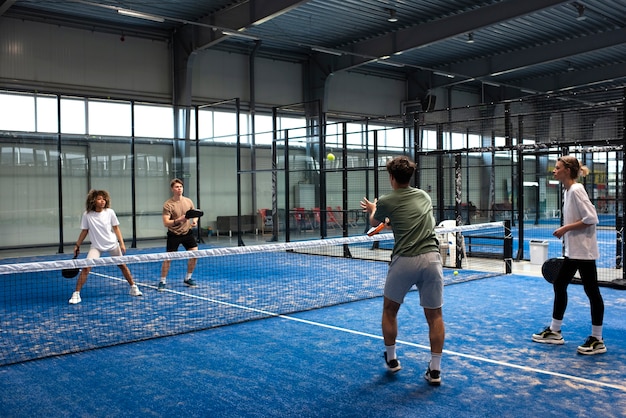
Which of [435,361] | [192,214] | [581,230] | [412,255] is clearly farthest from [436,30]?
[435,361]

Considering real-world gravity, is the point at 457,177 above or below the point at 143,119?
below

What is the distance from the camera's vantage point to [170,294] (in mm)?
9250

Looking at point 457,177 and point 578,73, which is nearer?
point 457,177

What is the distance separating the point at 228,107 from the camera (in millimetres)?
20031

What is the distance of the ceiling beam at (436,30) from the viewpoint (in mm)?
15156

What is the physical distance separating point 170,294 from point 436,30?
11.9 meters

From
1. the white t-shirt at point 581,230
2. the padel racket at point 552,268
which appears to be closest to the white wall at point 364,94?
the padel racket at point 552,268

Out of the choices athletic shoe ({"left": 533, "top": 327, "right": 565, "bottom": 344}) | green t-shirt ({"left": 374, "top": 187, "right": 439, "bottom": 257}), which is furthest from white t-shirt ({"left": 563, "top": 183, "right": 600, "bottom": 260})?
green t-shirt ({"left": 374, "top": 187, "right": 439, "bottom": 257})

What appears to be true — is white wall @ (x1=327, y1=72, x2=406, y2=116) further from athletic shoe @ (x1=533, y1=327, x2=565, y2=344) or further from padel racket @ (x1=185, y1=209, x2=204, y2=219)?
athletic shoe @ (x1=533, y1=327, x2=565, y2=344)

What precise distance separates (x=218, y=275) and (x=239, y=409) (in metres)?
7.12

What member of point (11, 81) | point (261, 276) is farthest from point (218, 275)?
point (11, 81)

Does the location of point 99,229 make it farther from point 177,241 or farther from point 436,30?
point 436,30

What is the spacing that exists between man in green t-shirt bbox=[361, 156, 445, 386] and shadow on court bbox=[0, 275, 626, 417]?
44 cm

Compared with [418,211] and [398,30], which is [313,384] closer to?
[418,211]
